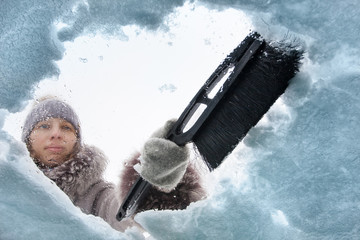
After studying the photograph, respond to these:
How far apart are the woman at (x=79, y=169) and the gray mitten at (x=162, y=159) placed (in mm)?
236

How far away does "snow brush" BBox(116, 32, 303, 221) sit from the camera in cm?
102

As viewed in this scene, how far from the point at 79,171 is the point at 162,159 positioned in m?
0.83

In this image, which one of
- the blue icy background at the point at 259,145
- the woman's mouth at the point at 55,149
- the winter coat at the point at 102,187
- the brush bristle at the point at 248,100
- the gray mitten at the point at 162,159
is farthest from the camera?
the woman's mouth at the point at 55,149

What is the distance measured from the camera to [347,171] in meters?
0.89

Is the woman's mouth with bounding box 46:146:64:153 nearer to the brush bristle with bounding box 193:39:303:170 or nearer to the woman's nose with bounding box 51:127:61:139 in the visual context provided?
the woman's nose with bounding box 51:127:61:139

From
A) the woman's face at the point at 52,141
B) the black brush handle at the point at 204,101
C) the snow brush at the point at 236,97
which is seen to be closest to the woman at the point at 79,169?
the woman's face at the point at 52,141

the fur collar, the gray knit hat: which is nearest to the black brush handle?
the fur collar

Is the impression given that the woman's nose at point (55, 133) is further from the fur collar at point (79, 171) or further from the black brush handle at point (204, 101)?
the black brush handle at point (204, 101)

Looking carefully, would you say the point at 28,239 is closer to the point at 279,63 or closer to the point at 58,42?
Answer: the point at 58,42

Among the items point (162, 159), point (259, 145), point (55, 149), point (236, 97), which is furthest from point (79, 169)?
point (259, 145)

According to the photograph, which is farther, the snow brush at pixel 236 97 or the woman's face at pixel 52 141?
the woman's face at pixel 52 141

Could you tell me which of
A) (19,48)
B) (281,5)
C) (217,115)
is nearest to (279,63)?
(281,5)

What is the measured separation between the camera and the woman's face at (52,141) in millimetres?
1849

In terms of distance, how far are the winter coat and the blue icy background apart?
515mm
